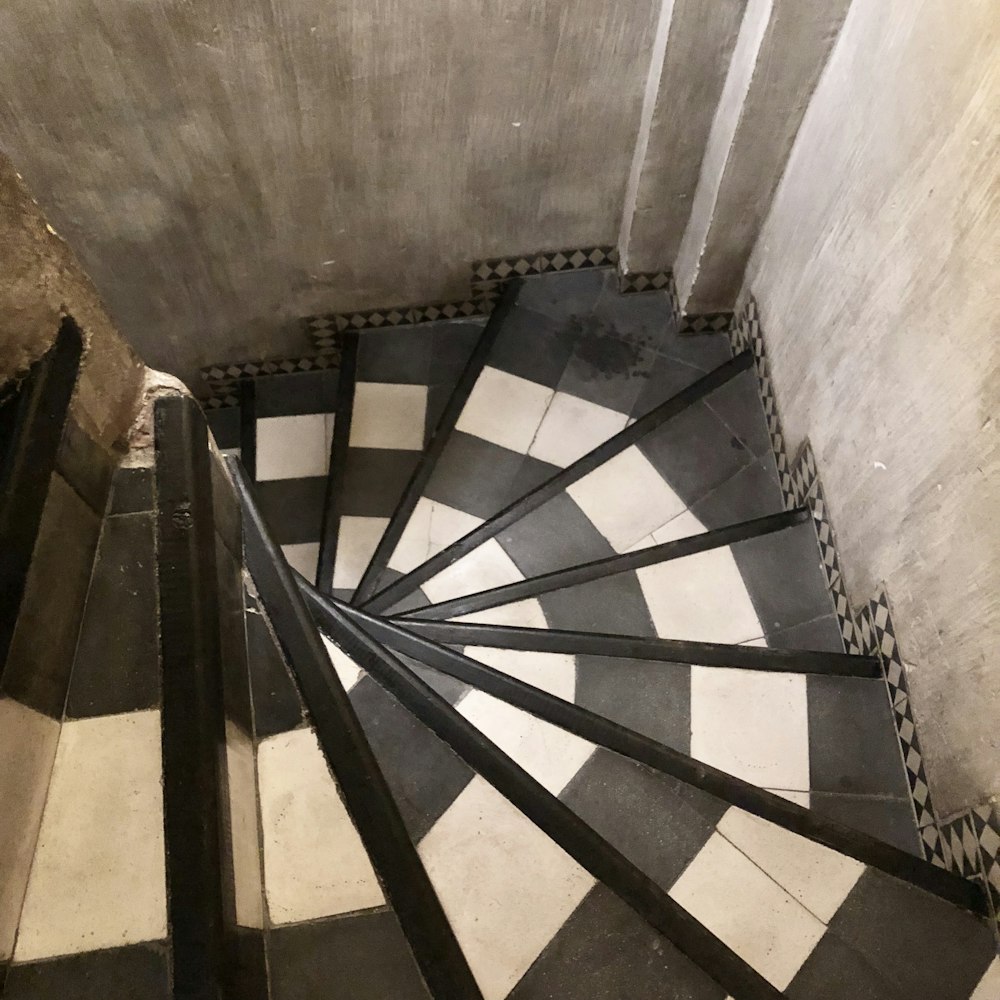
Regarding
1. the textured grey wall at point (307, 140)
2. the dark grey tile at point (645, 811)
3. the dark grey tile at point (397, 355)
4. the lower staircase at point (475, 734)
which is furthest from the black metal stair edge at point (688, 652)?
the textured grey wall at point (307, 140)

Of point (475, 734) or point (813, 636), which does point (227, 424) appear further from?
point (813, 636)

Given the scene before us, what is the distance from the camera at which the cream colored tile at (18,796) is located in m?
0.96

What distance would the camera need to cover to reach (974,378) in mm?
1471

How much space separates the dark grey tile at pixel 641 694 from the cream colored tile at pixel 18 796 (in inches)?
51.6

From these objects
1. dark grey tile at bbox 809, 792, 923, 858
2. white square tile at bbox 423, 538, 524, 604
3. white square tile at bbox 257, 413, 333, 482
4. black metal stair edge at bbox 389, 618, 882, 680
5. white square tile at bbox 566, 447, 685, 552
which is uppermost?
white square tile at bbox 257, 413, 333, 482

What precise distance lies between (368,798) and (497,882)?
350mm

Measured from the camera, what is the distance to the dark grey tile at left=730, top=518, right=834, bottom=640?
220 centimetres

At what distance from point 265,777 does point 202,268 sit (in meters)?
2.13

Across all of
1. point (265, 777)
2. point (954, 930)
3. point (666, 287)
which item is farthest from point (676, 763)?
point (666, 287)

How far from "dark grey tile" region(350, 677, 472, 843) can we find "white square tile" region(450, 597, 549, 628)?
0.85 m

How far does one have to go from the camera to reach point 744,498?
8.23ft

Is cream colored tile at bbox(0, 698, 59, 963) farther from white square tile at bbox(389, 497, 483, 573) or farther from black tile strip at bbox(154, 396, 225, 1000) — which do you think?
white square tile at bbox(389, 497, 483, 573)

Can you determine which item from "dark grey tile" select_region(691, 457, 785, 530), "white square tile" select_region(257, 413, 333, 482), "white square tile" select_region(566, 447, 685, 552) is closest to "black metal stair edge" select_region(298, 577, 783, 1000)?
"white square tile" select_region(566, 447, 685, 552)

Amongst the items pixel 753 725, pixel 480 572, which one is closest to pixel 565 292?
pixel 480 572
